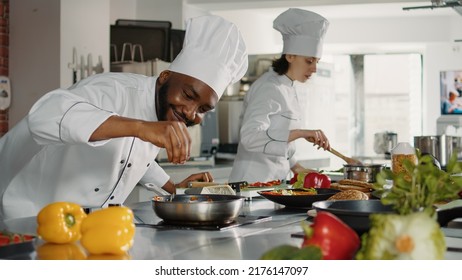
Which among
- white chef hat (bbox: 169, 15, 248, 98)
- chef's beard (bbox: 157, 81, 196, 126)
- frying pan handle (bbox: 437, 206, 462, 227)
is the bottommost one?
frying pan handle (bbox: 437, 206, 462, 227)

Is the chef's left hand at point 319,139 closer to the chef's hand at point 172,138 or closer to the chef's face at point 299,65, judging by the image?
the chef's face at point 299,65

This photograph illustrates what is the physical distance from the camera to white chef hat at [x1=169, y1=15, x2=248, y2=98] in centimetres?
236

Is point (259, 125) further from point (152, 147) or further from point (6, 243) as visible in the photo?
point (6, 243)

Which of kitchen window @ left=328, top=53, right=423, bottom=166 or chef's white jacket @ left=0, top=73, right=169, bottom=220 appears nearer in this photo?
chef's white jacket @ left=0, top=73, right=169, bottom=220

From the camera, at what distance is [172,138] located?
5.79ft

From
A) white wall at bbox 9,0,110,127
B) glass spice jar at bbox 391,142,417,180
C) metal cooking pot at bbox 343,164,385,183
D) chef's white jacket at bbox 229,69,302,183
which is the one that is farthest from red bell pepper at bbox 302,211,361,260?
white wall at bbox 9,0,110,127

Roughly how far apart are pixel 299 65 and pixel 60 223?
2875 millimetres

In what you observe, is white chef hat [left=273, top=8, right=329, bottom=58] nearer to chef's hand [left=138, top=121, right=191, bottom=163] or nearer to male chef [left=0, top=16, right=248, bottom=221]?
male chef [left=0, top=16, right=248, bottom=221]

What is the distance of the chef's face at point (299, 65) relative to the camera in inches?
163

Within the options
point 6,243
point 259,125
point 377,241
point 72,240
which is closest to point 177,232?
point 72,240

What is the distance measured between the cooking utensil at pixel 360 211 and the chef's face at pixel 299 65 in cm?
246

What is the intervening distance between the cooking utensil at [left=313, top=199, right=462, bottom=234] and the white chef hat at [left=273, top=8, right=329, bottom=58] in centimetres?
247

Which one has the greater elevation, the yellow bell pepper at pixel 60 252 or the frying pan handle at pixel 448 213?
the frying pan handle at pixel 448 213

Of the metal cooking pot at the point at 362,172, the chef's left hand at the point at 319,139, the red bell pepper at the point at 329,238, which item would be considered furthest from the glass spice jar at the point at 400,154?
the red bell pepper at the point at 329,238
